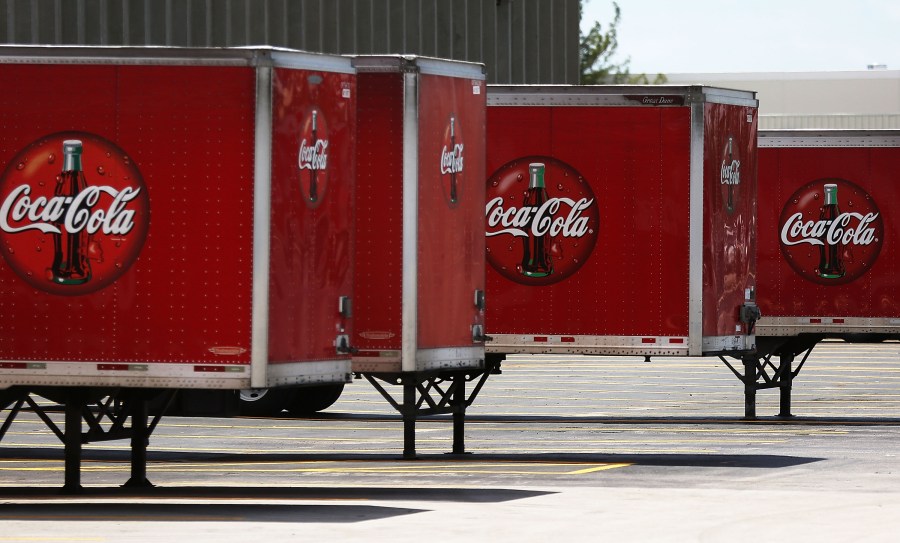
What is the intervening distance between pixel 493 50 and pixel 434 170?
122ft

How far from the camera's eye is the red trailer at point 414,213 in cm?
1912

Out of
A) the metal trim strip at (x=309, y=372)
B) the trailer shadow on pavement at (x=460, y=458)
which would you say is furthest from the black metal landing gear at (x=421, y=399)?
the metal trim strip at (x=309, y=372)

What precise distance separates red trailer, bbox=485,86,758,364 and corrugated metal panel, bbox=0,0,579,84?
19360 millimetres

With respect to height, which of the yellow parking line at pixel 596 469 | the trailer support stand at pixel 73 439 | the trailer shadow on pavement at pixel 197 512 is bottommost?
the yellow parking line at pixel 596 469

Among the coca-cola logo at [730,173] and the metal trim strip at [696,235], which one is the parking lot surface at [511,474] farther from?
the coca-cola logo at [730,173]

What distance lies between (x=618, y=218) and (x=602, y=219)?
0.66 ft

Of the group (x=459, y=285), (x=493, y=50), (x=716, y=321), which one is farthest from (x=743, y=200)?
(x=493, y=50)

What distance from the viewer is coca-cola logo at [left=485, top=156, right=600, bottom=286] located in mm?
22750

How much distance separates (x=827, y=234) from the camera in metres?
27.4

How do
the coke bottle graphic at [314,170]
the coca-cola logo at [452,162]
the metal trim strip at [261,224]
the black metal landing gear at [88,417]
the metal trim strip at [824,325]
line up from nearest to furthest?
the metal trim strip at [261,224], the coke bottle graphic at [314,170], the black metal landing gear at [88,417], the coca-cola logo at [452,162], the metal trim strip at [824,325]

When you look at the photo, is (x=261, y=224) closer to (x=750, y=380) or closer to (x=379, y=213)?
(x=379, y=213)

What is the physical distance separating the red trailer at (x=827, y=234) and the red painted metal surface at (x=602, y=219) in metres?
5.14

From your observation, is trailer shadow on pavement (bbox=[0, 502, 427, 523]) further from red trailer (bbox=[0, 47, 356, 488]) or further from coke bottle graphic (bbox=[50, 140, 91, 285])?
coke bottle graphic (bbox=[50, 140, 91, 285])

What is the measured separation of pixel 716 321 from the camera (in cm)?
2256
